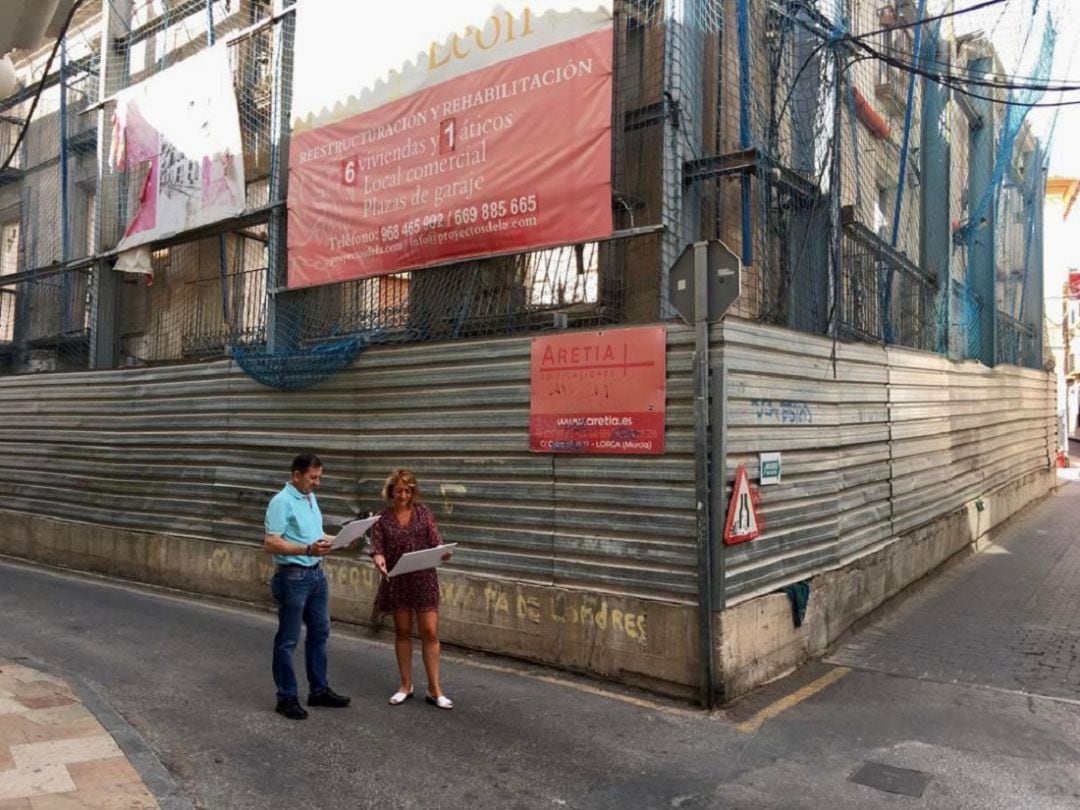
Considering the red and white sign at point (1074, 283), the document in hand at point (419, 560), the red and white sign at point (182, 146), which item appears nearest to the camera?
the document in hand at point (419, 560)

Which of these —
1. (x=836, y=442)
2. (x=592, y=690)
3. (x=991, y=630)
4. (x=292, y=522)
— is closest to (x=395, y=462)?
(x=292, y=522)

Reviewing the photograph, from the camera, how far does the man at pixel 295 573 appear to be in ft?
18.3

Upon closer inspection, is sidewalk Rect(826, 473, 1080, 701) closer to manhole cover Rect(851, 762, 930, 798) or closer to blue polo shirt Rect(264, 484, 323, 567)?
manhole cover Rect(851, 762, 930, 798)

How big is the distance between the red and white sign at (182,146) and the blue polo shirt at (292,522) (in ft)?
19.8

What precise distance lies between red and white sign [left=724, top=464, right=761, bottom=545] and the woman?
81.0 inches

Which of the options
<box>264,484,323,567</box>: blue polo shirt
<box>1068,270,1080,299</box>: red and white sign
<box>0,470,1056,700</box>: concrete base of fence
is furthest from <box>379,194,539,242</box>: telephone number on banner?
<box>1068,270,1080,299</box>: red and white sign

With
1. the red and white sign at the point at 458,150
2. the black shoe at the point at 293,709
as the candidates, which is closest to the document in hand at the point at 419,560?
the black shoe at the point at 293,709

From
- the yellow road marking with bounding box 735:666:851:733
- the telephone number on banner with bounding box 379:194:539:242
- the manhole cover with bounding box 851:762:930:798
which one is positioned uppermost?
the telephone number on banner with bounding box 379:194:539:242

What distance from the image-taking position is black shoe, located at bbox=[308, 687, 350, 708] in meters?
5.85

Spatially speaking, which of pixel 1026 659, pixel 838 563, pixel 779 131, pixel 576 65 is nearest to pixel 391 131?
pixel 576 65

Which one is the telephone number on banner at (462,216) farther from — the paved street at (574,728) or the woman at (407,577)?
the paved street at (574,728)

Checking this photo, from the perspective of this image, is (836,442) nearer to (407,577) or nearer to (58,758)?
(407,577)

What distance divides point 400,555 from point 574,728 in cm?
158

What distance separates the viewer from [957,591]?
10.1 metres
